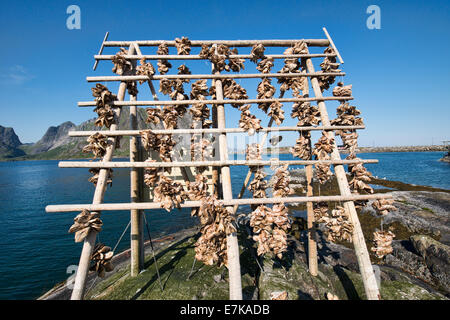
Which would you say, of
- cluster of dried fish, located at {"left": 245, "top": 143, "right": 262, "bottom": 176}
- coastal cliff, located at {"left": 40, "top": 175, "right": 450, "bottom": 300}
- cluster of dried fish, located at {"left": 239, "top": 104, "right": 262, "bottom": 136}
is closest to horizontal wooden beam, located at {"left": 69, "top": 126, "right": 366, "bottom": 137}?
cluster of dried fish, located at {"left": 239, "top": 104, "right": 262, "bottom": 136}

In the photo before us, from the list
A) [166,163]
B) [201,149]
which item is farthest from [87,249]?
[201,149]

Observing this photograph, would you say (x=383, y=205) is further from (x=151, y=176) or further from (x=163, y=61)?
(x=163, y=61)

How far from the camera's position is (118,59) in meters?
4.38

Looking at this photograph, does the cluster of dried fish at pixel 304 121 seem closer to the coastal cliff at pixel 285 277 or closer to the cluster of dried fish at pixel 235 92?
the cluster of dried fish at pixel 235 92

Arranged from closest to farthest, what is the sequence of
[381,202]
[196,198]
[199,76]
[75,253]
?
1. [196,198]
2. [381,202]
3. [199,76]
4. [75,253]

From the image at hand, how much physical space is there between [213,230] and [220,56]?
13.9ft

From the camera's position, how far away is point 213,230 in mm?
3697

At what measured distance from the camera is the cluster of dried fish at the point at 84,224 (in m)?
3.27

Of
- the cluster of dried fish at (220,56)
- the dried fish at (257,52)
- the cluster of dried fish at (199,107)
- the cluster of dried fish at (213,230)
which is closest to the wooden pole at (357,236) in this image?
the dried fish at (257,52)
